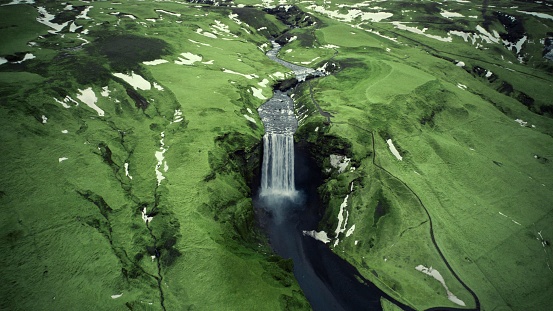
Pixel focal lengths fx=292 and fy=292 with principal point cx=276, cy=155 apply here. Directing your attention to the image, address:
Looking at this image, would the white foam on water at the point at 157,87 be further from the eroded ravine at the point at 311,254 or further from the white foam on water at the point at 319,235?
the white foam on water at the point at 319,235

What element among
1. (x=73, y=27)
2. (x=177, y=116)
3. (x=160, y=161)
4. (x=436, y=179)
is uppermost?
(x=73, y=27)

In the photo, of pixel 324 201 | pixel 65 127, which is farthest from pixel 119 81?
pixel 324 201

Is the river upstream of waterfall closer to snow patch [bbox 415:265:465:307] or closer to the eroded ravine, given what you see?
the eroded ravine

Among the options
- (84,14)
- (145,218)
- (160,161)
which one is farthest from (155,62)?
(84,14)

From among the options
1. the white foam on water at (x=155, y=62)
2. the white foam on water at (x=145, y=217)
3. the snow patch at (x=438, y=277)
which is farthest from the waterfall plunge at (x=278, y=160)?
the white foam on water at (x=155, y=62)

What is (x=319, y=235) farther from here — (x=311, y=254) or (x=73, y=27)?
(x=73, y=27)

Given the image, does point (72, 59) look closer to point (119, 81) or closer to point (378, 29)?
point (119, 81)
